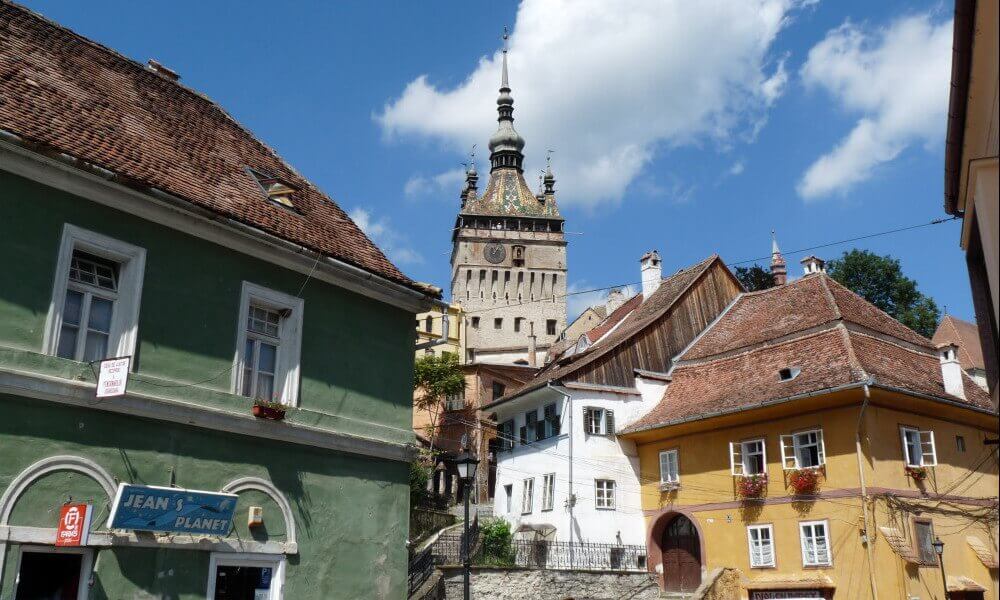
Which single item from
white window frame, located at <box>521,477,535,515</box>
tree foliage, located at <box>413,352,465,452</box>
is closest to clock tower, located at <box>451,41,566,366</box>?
tree foliage, located at <box>413,352,465,452</box>

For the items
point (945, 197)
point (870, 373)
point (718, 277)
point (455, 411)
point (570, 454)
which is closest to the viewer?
point (945, 197)

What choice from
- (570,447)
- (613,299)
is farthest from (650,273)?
(613,299)

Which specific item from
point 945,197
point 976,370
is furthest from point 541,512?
point 976,370

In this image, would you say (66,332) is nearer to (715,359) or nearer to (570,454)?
(570,454)

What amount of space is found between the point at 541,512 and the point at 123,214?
22045 mm

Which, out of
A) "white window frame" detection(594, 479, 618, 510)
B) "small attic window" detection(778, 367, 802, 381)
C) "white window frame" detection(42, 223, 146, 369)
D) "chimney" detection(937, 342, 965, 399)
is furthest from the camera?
"white window frame" detection(594, 479, 618, 510)

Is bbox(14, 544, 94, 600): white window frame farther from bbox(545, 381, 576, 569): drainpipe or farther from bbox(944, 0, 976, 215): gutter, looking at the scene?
bbox(545, 381, 576, 569): drainpipe

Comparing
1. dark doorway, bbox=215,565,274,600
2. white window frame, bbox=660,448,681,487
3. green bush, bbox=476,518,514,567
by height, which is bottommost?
dark doorway, bbox=215,565,274,600

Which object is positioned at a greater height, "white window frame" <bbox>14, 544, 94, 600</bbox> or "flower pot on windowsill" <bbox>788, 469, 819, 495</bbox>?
"flower pot on windowsill" <bbox>788, 469, 819, 495</bbox>

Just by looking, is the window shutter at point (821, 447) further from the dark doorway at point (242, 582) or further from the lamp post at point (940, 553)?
the dark doorway at point (242, 582)

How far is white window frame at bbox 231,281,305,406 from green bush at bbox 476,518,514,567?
14.8 metres

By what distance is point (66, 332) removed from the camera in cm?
1109

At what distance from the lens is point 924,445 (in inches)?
994

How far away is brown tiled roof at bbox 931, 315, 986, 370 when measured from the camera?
1929 inches
